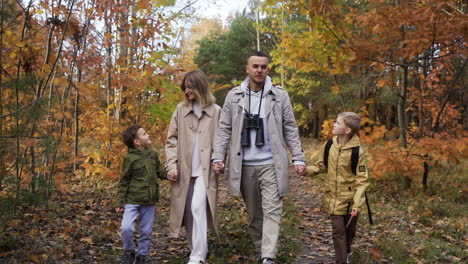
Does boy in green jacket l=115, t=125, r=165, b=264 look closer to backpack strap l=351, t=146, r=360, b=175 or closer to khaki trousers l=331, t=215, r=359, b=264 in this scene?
khaki trousers l=331, t=215, r=359, b=264

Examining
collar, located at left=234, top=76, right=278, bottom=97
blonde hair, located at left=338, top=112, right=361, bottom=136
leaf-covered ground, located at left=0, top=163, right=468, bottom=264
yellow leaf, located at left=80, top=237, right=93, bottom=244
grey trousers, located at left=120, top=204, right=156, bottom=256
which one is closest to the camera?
grey trousers, located at left=120, top=204, right=156, bottom=256

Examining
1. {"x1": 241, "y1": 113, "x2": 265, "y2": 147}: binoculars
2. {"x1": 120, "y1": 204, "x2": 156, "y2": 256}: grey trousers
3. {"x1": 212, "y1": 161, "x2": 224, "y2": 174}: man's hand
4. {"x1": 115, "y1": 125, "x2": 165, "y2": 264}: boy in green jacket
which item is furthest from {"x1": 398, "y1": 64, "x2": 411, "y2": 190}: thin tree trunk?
{"x1": 120, "y1": 204, "x2": 156, "y2": 256}: grey trousers

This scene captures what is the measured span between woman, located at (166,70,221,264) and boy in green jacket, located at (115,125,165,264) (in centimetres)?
24

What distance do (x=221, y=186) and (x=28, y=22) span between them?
6566 mm

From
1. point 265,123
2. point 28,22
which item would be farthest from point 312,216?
point 28,22

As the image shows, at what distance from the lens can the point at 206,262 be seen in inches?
174

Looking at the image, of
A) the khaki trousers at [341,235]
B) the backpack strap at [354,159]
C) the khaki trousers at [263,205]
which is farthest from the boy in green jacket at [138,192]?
the backpack strap at [354,159]

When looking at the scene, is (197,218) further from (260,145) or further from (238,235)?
(238,235)

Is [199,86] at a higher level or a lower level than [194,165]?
higher

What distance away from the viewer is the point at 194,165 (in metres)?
4.32

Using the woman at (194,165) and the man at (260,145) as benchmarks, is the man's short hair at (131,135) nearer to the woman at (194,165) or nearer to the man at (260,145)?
the woman at (194,165)

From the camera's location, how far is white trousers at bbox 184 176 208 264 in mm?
4109

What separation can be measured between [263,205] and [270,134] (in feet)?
2.58

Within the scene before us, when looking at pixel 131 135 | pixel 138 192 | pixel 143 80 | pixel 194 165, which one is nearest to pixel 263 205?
pixel 194 165
